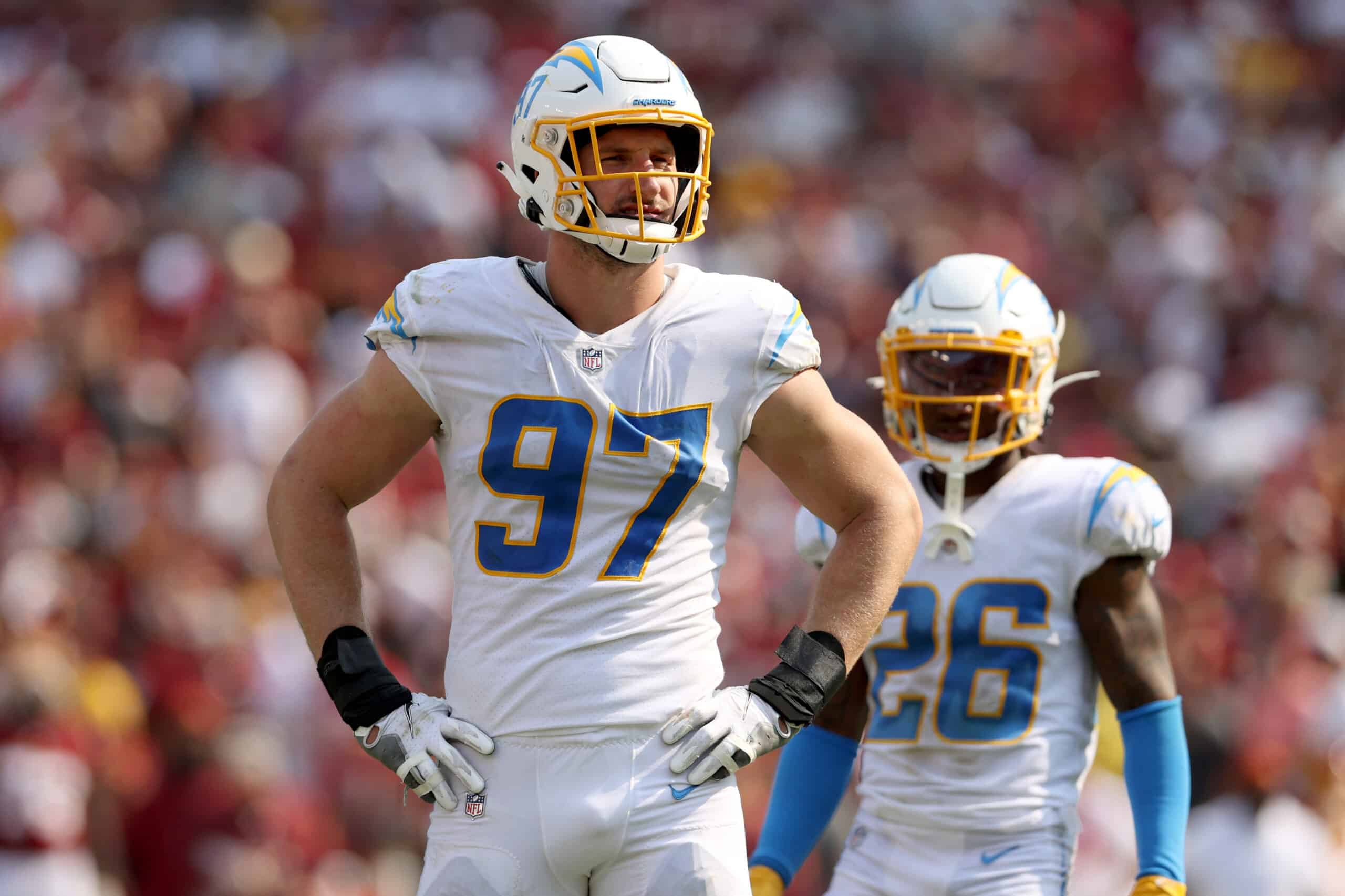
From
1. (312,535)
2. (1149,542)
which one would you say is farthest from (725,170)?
(312,535)

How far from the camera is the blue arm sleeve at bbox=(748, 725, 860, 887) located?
12.9 ft

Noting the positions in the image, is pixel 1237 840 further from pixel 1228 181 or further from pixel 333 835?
pixel 1228 181

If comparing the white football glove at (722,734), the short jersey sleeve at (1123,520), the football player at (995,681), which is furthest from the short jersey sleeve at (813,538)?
the white football glove at (722,734)

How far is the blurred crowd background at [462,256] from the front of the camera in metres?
6.10

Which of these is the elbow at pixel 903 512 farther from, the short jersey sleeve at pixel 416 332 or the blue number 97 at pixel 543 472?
the short jersey sleeve at pixel 416 332

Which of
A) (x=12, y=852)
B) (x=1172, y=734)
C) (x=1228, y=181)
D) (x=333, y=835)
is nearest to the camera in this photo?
(x=1172, y=734)

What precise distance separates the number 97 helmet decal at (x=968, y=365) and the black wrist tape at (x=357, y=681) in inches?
59.0

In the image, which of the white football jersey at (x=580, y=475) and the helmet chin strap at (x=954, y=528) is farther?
the helmet chin strap at (x=954, y=528)

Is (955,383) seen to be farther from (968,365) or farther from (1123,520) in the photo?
(1123,520)

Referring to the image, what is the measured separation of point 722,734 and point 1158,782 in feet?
4.31

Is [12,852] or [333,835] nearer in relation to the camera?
[12,852]

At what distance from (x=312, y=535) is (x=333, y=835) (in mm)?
3473

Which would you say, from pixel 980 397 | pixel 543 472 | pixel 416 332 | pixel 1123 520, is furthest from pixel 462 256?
pixel 543 472

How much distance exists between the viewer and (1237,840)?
5836 millimetres
